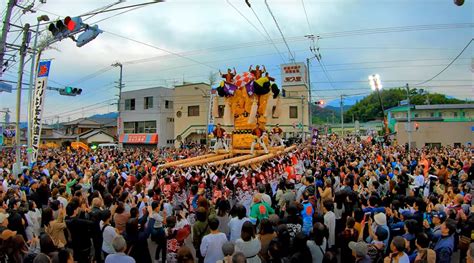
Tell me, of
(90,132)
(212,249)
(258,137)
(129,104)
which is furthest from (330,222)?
(90,132)

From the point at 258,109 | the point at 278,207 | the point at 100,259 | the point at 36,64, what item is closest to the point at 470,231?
the point at 278,207

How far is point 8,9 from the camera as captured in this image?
11.1 metres

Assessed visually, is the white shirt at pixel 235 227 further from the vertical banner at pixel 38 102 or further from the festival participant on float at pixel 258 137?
the vertical banner at pixel 38 102

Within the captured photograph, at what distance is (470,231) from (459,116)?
153 ft

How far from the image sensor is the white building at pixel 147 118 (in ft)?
128

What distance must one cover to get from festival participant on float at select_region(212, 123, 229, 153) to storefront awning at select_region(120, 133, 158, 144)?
25634 mm

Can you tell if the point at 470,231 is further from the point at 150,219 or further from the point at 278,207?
the point at 150,219

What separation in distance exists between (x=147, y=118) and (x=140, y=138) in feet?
8.50

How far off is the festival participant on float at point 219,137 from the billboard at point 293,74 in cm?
2743

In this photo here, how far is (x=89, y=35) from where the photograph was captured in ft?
30.3

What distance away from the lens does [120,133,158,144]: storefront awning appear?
38.9 m

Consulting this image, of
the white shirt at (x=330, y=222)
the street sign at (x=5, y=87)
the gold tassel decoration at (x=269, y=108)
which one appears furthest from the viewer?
the gold tassel decoration at (x=269, y=108)

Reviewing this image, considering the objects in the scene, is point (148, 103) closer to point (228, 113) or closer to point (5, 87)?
point (228, 113)

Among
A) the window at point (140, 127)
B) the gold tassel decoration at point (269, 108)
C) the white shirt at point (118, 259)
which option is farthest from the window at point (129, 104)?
the white shirt at point (118, 259)
